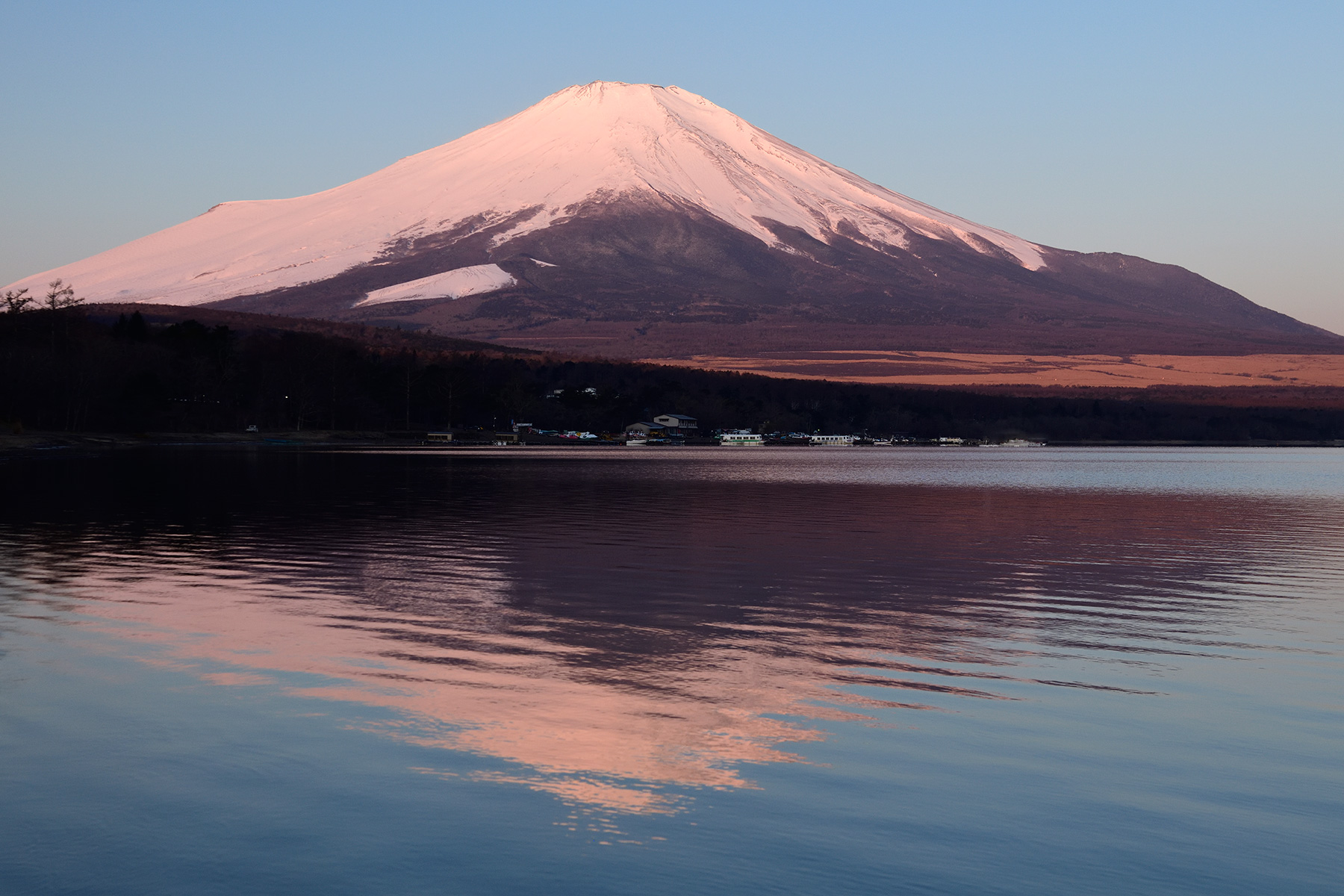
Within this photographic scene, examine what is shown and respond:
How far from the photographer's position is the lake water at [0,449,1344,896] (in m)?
9.06

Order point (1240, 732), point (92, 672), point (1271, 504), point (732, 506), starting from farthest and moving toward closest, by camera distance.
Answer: point (1271, 504), point (732, 506), point (92, 672), point (1240, 732)

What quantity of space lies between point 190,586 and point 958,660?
1424 cm

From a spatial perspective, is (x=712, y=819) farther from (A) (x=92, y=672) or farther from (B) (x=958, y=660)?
(A) (x=92, y=672)

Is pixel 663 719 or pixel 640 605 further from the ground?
pixel 663 719

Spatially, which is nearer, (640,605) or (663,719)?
(663,719)

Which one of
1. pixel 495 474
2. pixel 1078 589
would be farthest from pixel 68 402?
pixel 1078 589

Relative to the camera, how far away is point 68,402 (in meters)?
121

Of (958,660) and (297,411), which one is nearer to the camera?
(958,660)

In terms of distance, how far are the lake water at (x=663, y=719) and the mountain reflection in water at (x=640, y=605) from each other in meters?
0.10

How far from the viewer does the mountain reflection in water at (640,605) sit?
520 inches

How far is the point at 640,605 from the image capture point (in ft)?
71.3

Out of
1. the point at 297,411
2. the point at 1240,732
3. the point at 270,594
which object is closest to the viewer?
the point at 1240,732

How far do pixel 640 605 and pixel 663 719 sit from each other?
28.3ft

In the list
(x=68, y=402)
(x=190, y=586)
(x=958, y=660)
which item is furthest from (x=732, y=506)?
(x=68, y=402)
